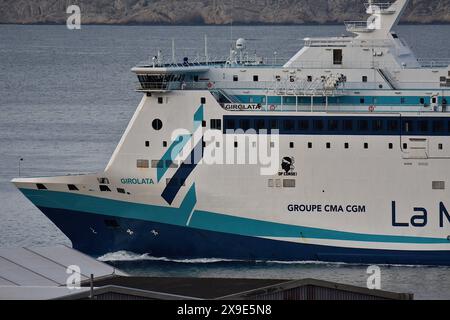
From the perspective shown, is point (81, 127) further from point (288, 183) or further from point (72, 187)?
point (288, 183)

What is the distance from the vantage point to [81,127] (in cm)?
8188

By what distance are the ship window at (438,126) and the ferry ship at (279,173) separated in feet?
0.09

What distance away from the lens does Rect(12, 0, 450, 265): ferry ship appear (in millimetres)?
51031

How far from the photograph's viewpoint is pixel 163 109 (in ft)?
170

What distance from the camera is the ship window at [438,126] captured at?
5091 cm

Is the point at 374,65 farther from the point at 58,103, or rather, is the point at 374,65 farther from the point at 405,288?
the point at 58,103

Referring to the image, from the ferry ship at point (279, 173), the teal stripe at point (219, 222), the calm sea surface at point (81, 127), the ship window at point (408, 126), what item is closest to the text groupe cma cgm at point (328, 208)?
the ferry ship at point (279, 173)

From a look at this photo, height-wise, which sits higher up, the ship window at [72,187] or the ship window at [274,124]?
the ship window at [274,124]

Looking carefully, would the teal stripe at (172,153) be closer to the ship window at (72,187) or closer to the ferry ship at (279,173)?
the ferry ship at (279,173)

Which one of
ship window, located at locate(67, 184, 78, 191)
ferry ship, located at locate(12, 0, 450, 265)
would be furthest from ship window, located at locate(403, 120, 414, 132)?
ship window, located at locate(67, 184, 78, 191)

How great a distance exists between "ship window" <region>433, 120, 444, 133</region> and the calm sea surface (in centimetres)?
388

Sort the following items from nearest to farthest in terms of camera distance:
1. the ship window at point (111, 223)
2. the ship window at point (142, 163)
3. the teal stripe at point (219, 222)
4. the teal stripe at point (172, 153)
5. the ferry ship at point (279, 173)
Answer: the ferry ship at point (279, 173) < the teal stripe at point (219, 222) < the teal stripe at point (172, 153) < the ship window at point (142, 163) < the ship window at point (111, 223)
